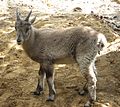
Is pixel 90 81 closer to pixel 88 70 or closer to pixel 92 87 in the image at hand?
pixel 92 87

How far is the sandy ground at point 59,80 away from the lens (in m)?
9.44

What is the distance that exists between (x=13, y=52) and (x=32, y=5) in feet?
19.3

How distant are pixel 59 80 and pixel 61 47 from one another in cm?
142

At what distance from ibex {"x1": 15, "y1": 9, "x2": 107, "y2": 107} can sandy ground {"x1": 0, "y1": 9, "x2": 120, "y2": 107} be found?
30cm

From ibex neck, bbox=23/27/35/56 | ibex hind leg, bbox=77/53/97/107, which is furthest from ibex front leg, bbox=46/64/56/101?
ibex hind leg, bbox=77/53/97/107

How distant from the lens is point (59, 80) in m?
10.5

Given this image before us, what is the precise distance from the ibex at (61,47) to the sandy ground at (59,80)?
0.30 metres

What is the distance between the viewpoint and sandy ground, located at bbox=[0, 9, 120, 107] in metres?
9.44

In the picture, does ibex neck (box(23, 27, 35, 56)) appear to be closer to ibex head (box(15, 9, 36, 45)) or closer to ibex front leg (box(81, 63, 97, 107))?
ibex head (box(15, 9, 36, 45))

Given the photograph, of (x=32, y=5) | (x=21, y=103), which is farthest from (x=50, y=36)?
(x=32, y=5)

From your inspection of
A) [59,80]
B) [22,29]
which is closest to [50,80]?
[59,80]

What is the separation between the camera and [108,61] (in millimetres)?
11305

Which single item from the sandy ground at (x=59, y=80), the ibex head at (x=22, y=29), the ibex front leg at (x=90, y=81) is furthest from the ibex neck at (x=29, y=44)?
the ibex front leg at (x=90, y=81)

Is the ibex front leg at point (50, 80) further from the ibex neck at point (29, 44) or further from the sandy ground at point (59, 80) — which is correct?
the ibex neck at point (29, 44)
